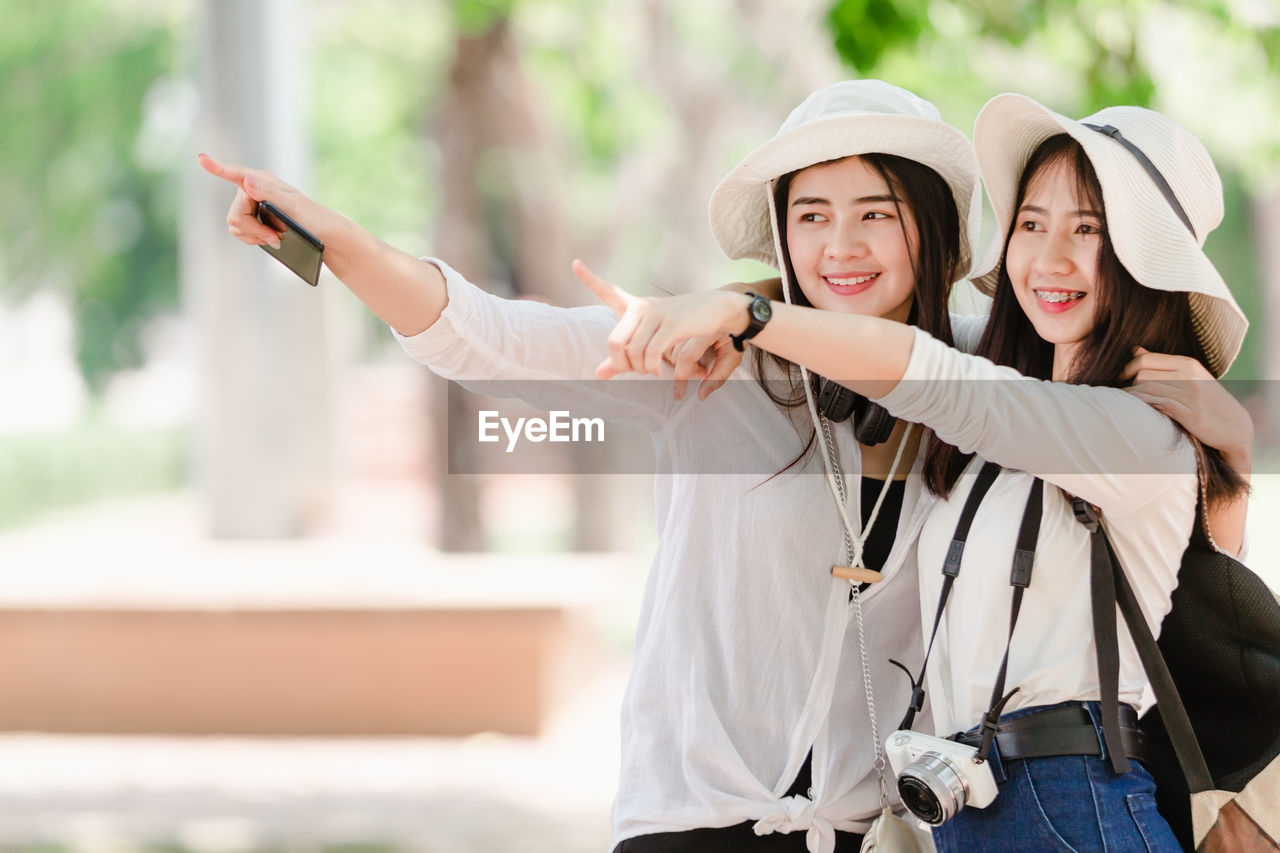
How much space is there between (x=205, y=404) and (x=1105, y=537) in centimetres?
732

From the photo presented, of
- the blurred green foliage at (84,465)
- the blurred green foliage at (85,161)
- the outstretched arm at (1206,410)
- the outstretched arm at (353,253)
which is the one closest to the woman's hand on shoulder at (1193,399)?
the outstretched arm at (1206,410)

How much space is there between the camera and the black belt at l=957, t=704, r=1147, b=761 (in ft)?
6.24

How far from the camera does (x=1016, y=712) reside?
1931mm

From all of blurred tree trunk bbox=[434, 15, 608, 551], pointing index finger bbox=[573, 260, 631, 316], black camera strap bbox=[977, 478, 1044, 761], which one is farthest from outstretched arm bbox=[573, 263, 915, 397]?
blurred tree trunk bbox=[434, 15, 608, 551]

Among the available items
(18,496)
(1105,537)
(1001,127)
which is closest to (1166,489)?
(1105,537)

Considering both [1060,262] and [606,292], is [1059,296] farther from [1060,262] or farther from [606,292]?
[606,292]

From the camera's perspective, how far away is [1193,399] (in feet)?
6.64

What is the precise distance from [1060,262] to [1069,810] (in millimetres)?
814

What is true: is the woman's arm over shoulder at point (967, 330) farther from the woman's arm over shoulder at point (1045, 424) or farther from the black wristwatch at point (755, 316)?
the black wristwatch at point (755, 316)

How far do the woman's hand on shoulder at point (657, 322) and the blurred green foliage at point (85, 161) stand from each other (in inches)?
Result: 558

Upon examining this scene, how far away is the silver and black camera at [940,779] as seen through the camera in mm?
1893

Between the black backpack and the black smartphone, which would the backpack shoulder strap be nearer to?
the black backpack

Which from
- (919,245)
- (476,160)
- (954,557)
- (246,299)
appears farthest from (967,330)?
(476,160)

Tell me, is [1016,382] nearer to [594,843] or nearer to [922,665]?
[922,665]
